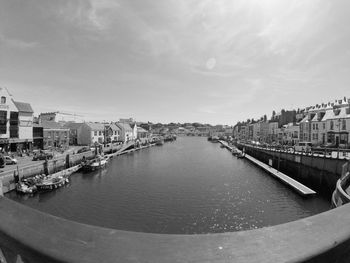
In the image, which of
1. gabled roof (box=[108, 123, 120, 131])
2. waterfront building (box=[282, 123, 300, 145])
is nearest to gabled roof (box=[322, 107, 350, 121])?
waterfront building (box=[282, 123, 300, 145])

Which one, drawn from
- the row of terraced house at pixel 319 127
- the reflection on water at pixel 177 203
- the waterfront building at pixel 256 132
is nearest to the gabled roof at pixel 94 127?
the reflection on water at pixel 177 203

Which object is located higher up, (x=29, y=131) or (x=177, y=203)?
(x=29, y=131)

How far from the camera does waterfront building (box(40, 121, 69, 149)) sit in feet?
167

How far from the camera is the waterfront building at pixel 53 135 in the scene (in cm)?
5094

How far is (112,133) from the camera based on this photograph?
81125 mm

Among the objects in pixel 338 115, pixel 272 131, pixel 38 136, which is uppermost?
pixel 338 115

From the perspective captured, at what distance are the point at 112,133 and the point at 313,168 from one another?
6659 cm

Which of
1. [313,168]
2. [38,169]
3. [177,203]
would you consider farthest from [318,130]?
[38,169]

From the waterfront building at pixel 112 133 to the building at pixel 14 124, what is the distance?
33.2 metres

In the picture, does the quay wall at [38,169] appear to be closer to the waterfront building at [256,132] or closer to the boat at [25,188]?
the boat at [25,188]

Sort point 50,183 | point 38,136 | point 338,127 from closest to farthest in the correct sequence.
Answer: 1. point 50,183
2. point 338,127
3. point 38,136

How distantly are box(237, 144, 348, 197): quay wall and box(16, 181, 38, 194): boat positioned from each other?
31489 mm

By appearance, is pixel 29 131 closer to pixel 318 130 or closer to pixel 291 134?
pixel 318 130

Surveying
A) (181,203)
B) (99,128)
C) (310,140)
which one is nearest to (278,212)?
(181,203)
